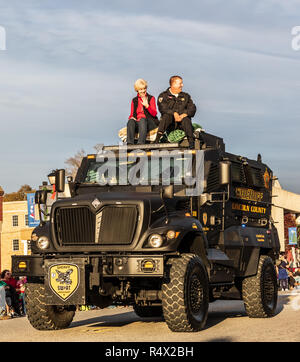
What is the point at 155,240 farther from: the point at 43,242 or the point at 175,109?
the point at 175,109

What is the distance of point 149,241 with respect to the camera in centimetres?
1091

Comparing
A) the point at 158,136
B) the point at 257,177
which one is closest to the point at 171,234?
the point at 158,136

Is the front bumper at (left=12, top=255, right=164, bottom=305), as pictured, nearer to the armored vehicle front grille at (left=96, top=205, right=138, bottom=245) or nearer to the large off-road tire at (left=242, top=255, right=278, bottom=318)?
the armored vehicle front grille at (left=96, top=205, right=138, bottom=245)

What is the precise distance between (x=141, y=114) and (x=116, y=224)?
3989 mm

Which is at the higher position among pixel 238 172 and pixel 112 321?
pixel 238 172

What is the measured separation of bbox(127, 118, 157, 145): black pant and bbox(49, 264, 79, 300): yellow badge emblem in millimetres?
3812

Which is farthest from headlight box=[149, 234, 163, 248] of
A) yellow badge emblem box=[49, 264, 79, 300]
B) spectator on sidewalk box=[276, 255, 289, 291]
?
spectator on sidewalk box=[276, 255, 289, 291]

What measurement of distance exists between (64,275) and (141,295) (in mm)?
1249

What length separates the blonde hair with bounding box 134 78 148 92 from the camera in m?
14.8
